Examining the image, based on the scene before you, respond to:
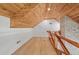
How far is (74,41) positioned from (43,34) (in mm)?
438

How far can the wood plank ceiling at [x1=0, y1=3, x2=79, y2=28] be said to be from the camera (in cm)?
221

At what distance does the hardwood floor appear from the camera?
2219mm

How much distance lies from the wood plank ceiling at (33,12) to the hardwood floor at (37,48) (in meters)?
0.24

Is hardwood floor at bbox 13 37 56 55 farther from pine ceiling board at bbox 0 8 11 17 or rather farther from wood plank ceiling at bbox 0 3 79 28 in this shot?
pine ceiling board at bbox 0 8 11 17

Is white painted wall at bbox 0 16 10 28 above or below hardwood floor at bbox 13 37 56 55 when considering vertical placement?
above

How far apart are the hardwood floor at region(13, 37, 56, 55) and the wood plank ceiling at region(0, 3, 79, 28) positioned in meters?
0.24

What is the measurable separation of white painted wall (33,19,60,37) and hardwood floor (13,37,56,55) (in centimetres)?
6

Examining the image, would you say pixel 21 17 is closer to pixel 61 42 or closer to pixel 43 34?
pixel 43 34

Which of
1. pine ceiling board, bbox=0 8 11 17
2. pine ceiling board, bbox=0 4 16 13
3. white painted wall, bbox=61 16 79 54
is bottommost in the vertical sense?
white painted wall, bbox=61 16 79 54

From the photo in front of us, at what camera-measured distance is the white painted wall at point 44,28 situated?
7.29ft

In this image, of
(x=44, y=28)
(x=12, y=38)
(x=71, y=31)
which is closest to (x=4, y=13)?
(x=12, y=38)

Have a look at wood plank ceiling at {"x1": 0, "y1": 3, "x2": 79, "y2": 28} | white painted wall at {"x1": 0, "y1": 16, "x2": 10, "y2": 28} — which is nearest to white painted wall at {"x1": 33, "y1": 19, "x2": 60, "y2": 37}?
wood plank ceiling at {"x1": 0, "y1": 3, "x2": 79, "y2": 28}

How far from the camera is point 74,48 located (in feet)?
7.27

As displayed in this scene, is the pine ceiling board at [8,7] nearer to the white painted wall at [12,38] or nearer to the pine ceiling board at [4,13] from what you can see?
the pine ceiling board at [4,13]
